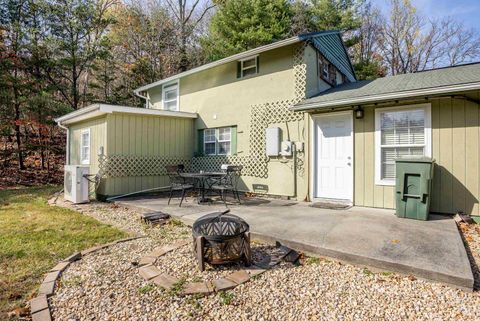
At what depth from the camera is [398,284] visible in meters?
2.92

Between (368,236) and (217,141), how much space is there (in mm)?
6618

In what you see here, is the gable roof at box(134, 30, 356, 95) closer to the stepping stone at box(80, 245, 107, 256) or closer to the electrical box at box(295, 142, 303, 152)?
the electrical box at box(295, 142, 303, 152)

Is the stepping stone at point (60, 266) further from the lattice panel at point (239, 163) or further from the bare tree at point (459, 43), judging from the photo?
the bare tree at point (459, 43)

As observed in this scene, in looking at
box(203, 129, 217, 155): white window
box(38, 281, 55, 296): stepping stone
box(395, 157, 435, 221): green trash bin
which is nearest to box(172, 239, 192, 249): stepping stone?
box(38, 281, 55, 296): stepping stone

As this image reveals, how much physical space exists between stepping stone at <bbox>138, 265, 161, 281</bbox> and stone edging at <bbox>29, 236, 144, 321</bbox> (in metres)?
0.87

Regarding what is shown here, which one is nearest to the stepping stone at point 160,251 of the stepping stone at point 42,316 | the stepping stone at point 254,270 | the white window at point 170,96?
the stepping stone at point 254,270

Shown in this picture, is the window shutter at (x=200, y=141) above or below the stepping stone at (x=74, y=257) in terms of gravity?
above

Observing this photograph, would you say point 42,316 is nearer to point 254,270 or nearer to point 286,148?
point 254,270

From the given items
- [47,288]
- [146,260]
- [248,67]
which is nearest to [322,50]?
[248,67]

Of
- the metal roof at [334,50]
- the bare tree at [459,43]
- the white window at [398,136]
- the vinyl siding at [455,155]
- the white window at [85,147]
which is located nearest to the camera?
the vinyl siding at [455,155]

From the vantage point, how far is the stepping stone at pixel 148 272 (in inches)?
121

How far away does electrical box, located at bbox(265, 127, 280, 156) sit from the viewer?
314 inches

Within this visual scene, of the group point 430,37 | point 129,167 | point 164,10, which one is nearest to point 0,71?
point 129,167

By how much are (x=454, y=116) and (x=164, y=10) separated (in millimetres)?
18815
